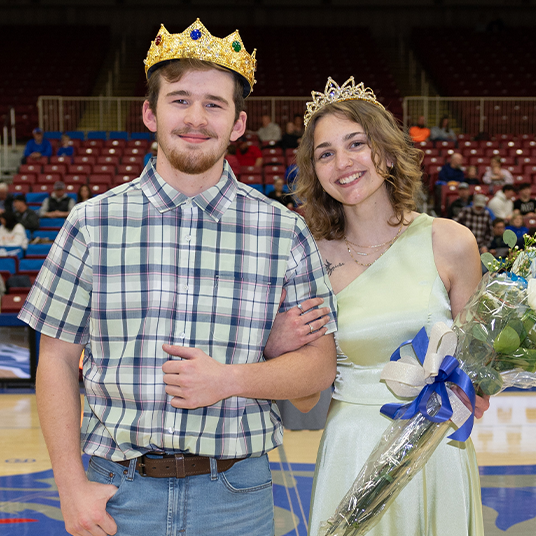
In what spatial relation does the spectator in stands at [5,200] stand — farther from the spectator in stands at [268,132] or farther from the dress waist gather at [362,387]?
the dress waist gather at [362,387]

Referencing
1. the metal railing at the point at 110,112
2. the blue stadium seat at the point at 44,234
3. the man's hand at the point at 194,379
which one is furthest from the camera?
the metal railing at the point at 110,112

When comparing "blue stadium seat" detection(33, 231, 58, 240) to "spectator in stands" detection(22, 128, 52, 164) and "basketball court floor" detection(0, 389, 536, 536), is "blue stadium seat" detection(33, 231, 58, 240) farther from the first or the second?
"basketball court floor" detection(0, 389, 536, 536)

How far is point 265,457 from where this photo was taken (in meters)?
1.83

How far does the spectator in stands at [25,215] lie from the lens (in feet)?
30.7

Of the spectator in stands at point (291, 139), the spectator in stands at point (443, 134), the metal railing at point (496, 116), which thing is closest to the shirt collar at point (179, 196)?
the spectator in stands at point (291, 139)

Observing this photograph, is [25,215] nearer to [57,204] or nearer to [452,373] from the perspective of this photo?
[57,204]

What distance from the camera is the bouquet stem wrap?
169cm

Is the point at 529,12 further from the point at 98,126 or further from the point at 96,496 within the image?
the point at 96,496

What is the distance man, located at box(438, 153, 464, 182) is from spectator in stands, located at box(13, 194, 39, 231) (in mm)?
5780

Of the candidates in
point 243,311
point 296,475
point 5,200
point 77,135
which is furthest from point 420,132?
point 243,311

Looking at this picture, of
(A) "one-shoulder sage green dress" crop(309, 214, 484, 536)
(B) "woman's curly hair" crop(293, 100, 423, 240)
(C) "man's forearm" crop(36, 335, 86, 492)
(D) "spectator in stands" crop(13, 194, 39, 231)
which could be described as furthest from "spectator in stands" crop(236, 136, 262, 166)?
(C) "man's forearm" crop(36, 335, 86, 492)

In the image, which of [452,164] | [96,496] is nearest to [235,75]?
[96,496]

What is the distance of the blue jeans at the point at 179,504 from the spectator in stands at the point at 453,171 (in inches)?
369

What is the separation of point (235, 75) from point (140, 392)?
83cm
